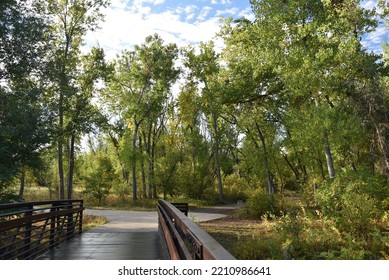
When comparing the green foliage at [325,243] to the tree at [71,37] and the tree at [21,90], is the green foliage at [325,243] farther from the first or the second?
the tree at [71,37]

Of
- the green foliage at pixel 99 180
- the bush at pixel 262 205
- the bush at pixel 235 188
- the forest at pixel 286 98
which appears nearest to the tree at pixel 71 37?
the forest at pixel 286 98

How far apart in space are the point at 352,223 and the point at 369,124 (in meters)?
5.87

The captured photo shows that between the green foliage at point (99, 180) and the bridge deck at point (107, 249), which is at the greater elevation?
the green foliage at point (99, 180)

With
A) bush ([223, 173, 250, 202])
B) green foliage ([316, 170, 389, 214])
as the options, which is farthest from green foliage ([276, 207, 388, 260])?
bush ([223, 173, 250, 202])

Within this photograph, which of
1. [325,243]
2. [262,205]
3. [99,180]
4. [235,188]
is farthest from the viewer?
[235,188]

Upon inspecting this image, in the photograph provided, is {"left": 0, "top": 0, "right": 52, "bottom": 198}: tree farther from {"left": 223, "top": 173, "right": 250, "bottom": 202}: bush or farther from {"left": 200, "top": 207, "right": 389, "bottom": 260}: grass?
{"left": 223, "top": 173, "right": 250, "bottom": 202}: bush

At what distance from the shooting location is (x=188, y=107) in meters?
31.6

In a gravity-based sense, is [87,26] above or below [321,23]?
above

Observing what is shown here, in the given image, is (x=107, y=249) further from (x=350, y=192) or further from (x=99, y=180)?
(x=99, y=180)

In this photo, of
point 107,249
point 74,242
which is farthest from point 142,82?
point 107,249

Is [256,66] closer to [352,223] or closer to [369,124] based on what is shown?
[369,124]

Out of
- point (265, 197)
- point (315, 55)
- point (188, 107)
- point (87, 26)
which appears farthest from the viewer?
point (188, 107)
